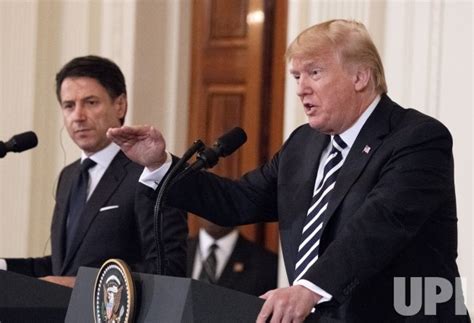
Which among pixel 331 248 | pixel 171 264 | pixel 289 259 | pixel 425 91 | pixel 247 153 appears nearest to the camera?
pixel 331 248

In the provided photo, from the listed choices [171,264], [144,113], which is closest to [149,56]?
[144,113]

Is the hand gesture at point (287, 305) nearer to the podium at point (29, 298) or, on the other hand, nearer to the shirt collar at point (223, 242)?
the podium at point (29, 298)

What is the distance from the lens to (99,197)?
4.41 m

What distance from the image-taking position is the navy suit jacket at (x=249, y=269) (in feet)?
19.5

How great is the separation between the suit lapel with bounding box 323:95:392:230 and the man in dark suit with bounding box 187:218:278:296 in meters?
2.58

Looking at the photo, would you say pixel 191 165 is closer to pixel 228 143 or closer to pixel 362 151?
pixel 228 143

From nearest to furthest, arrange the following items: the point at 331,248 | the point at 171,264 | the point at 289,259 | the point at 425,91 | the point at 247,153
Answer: the point at 331,248
the point at 289,259
the point at 171,264
the point at 425,91
the point at 247,153

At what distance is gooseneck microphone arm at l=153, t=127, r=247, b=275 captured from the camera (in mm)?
3084

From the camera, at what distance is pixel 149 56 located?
6.81m

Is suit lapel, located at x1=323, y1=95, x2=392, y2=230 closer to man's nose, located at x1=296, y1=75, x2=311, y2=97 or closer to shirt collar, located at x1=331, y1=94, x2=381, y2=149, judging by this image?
shirt collar, located at x1=331, y1=94, x2=381, y2=149

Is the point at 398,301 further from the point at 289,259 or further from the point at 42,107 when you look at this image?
the point at 42,107

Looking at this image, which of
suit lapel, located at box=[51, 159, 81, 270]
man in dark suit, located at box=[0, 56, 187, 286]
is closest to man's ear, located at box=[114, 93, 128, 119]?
man in dark suit, located at box=[0, 56, 187, 286]

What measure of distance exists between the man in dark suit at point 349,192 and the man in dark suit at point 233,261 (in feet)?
7.41

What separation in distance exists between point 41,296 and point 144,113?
327cm
